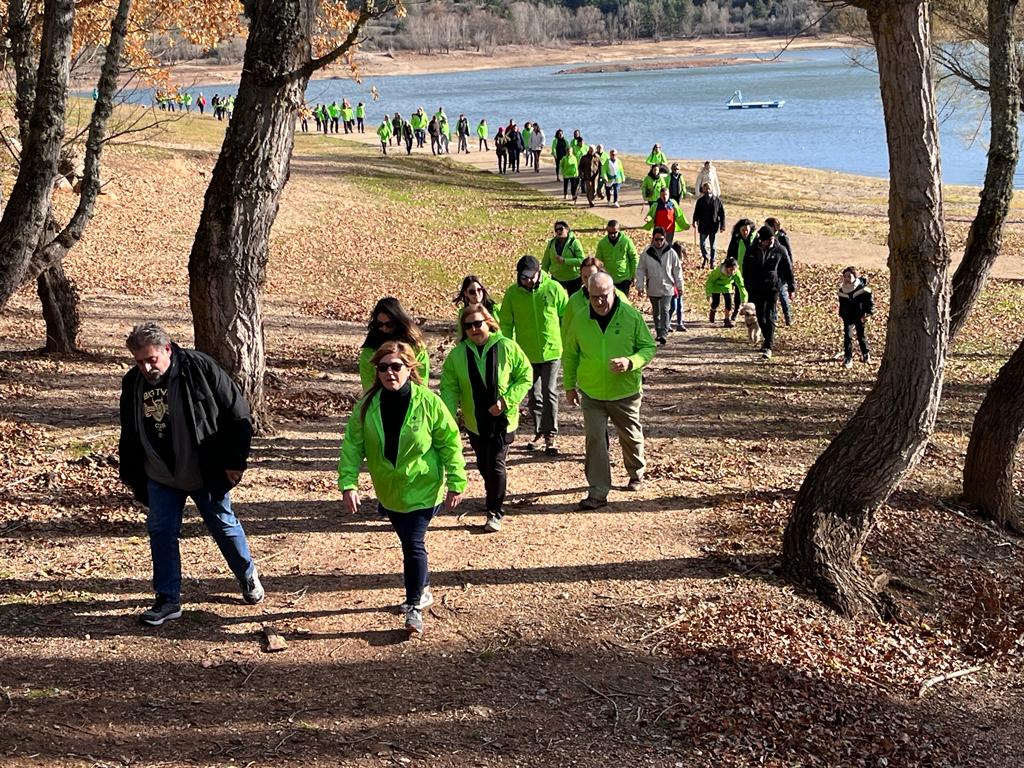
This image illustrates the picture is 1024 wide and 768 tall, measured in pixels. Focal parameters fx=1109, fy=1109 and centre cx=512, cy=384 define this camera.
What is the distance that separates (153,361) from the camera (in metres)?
5.84

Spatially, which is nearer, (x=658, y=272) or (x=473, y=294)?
(x=473, y=294)

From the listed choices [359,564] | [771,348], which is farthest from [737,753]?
[771,348]

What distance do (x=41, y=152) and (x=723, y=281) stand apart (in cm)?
1005

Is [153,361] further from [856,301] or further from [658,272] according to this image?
[856,301]

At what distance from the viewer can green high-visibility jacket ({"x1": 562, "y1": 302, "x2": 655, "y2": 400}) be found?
Answer: 27.8 ft

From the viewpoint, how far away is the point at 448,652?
632 centimetres

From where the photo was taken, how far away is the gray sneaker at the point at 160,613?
20.8ft

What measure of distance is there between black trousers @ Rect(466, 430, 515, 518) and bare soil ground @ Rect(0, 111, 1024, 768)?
278mm

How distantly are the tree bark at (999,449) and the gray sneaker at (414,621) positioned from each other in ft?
18.5

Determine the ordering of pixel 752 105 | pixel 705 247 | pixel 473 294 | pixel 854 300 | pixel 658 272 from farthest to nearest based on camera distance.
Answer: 1. pixel 752 105
2. pixel 705 247
3. pixel 658 272
4. pixel 854 300
5. pixel 473 294

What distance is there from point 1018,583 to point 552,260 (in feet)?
21.9

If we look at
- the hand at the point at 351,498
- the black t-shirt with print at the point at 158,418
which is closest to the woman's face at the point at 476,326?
the hand at the point at 351,498

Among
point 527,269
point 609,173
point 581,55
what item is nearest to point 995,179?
point 527,269

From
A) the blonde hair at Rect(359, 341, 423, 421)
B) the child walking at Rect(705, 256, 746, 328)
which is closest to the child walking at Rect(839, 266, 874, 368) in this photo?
the child walking at Rect(705, 256, 746, 328)
